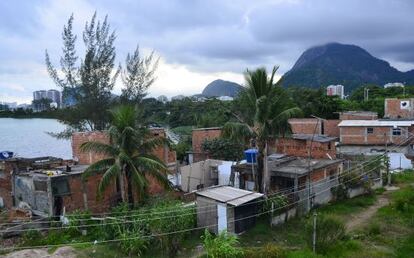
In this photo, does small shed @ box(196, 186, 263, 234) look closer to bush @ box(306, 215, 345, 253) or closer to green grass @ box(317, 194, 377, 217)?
bush @ box(306, 215, 345, 253)

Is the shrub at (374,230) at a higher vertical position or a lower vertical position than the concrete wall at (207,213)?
lower

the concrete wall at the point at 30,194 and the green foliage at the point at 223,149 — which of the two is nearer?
the concrete wall at the point at 30,194

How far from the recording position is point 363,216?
55.4 feet

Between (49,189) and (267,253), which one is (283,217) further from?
(49,189)

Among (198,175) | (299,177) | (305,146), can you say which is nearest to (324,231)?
(299,177)

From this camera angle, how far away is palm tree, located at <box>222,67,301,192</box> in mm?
15750

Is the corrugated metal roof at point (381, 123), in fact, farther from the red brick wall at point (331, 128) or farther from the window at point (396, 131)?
the red brick wall at point (331, 128)

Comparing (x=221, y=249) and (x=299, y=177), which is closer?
(x=221, y=249)

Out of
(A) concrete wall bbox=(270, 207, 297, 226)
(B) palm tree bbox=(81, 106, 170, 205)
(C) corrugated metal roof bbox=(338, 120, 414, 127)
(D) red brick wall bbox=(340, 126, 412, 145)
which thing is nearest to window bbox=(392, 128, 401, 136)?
(D) red brick wall bbox=(340, 126, 412, 145)

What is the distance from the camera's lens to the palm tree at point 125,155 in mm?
13617

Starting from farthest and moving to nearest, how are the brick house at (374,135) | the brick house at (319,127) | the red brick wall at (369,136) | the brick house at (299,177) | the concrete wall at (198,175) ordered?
the brick house at (319,127), the red brick wall at (369,136), the brick house at (374,135), the concrete wall at (198,175), the brick house at (299,177)

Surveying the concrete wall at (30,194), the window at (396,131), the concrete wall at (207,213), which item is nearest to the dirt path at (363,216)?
the concrete wall at (207,213)

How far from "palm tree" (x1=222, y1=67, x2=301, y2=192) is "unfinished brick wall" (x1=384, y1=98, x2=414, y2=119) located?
29000 mm

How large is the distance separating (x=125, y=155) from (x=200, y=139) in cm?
1385
